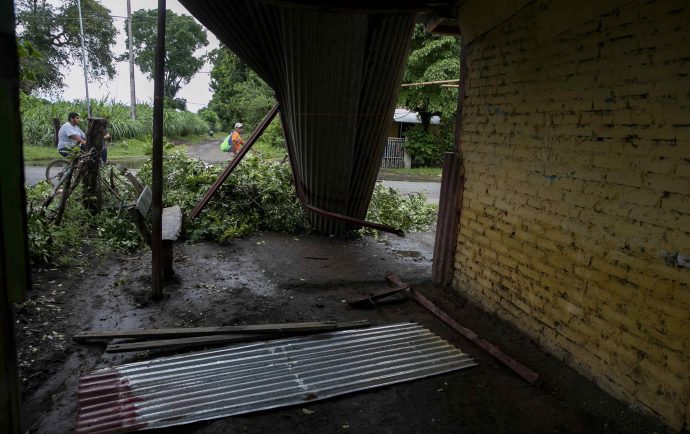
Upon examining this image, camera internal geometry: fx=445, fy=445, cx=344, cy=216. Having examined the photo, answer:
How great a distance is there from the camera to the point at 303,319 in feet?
15.5

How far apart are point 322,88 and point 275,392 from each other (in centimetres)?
463

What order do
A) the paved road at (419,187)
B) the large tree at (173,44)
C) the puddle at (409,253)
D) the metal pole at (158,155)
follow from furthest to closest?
1. the large tree at (173,44)
2. the paved road at (419,187)
3. the puddle at (409,253)
4. the metal pole at (158,155)

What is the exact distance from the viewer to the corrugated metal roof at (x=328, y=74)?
5.98 meters

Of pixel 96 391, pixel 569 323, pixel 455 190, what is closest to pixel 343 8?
pixel 455 190

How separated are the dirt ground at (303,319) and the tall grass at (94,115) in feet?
30.7

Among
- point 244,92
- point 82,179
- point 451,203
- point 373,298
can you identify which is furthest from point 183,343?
point 244,92

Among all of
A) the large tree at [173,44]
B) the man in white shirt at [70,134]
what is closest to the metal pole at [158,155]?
the man in white shirt at [70,134]

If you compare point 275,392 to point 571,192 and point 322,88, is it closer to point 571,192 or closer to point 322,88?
point 571,192

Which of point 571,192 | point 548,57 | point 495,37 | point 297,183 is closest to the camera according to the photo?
point 571,192

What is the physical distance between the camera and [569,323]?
3730mm

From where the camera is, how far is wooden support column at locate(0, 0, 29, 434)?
1191mm

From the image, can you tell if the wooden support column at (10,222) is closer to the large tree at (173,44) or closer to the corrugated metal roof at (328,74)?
the corrugated metal roof at (328,74)

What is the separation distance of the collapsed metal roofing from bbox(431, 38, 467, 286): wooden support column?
1388 millimetres

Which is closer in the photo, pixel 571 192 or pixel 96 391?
pixel 96 391
